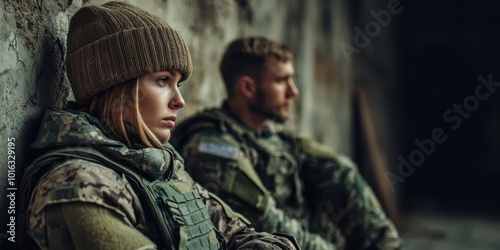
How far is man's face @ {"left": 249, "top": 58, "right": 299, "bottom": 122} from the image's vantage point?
2883 millimetres

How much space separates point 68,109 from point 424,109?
679 cm

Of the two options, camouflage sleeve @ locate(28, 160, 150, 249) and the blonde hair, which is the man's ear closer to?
the blonde hair

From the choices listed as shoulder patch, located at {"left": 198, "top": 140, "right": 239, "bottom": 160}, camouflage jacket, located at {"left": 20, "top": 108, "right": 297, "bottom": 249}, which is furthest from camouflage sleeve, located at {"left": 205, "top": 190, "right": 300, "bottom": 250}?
shoulder patch, located at {"left": 198, "top": 140, "right": 239, "bottom": 160}

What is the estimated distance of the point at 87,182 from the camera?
141cm

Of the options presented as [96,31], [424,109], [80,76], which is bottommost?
[424,109]

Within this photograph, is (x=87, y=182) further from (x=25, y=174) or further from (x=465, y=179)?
(x=465, y=179)

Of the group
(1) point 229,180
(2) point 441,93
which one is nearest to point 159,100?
(1) point 229,180

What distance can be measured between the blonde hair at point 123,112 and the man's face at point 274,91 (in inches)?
48.1

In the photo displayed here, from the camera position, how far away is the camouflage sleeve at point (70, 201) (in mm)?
1356

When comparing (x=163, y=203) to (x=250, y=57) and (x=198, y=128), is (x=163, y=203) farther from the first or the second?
(x=250, y=57)

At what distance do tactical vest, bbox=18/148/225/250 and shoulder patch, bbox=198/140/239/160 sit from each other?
31.0 inches

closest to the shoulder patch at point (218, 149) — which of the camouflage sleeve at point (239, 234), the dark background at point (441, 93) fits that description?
the camouflage sleeve at point (239, 234)

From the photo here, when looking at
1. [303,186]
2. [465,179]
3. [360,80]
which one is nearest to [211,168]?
[303,186]

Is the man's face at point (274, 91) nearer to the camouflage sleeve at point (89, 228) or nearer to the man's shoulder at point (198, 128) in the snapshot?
the man's shoulder at point (198, 128)
